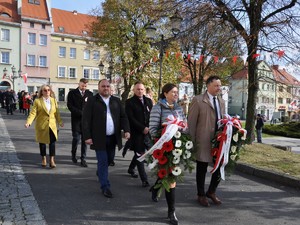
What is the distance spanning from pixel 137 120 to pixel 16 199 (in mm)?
2451

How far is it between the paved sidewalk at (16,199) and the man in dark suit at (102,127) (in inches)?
44.9

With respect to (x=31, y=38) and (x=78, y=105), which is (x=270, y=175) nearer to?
(x=78, y=105)

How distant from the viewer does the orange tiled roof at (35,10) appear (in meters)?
54.6

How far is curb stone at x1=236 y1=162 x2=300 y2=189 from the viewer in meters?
6.49

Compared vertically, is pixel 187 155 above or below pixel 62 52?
below

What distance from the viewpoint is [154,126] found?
4918mm

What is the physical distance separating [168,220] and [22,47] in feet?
180

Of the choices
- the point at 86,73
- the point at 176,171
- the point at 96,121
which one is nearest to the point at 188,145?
the point at 176,171

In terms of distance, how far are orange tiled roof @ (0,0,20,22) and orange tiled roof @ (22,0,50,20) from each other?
1321 millimetres

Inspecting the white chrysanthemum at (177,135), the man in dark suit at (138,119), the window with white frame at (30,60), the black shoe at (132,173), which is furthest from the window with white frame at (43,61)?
the white chrysanthemum at (177,135)

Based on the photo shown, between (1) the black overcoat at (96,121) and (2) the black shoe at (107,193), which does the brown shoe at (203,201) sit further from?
(1) the black overcoat at (96,121)

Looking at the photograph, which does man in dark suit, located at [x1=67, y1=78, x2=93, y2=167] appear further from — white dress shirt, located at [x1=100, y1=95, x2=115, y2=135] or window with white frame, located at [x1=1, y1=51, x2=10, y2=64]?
window with white frame, located at [x1=1, y1=51, x2=10, y2=64]

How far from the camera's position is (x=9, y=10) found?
54.1m

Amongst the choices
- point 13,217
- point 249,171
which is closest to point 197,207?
point 13,217
